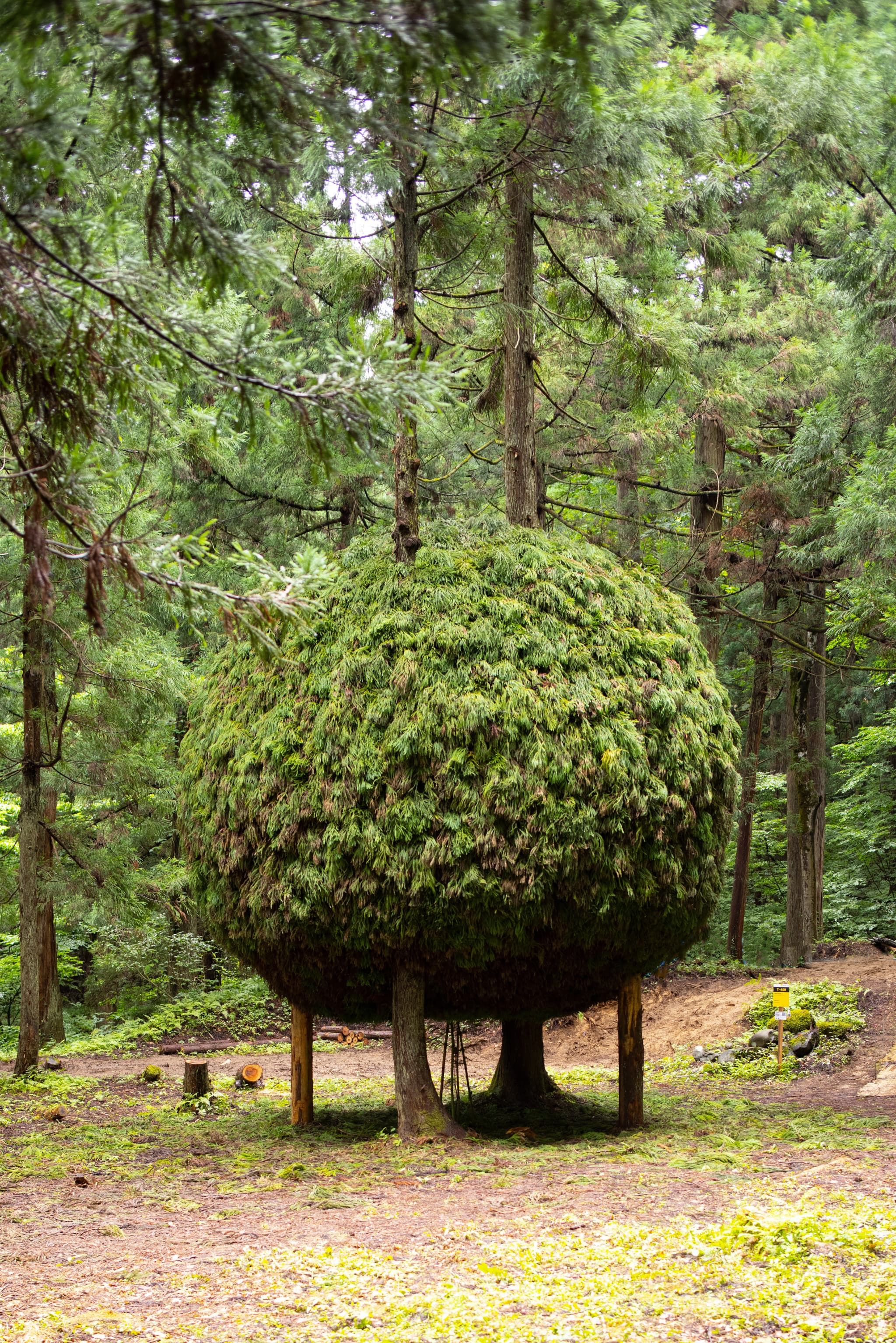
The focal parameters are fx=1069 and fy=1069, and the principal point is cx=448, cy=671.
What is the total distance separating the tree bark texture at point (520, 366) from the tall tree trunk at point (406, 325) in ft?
4.55

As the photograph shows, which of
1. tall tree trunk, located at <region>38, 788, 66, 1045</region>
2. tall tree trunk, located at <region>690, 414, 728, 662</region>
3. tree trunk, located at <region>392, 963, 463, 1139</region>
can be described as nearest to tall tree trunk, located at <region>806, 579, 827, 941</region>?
tall tree trunk, located at <region>690, 414, 728, 662</region>

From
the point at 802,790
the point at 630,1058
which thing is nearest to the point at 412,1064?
the point at 630,1058

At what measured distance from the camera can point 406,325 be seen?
8.39 m

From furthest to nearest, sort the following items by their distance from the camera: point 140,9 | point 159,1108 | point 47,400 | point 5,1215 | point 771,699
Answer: point 771,699 < point 159,1108 < point 5,1215 < point 47,400 < point 140,9

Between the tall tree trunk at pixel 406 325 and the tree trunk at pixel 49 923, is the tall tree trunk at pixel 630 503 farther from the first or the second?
the tree trunk at pixel 49 923

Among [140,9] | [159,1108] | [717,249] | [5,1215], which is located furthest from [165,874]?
[140,9]

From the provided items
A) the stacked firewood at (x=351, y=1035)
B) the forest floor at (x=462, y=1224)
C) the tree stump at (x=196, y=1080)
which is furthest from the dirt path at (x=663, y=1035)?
the forest floor at (x=462, y=1224)

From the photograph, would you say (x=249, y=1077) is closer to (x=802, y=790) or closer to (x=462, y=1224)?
(x=462, y=1224)

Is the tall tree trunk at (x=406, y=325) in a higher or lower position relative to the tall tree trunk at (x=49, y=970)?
higher

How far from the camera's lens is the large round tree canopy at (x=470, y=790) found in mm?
6945

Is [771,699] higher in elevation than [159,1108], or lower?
higher

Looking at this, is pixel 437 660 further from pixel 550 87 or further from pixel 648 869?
pixel 550 87

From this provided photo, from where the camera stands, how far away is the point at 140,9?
3080 mm

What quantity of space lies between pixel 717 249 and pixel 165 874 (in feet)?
37.7
